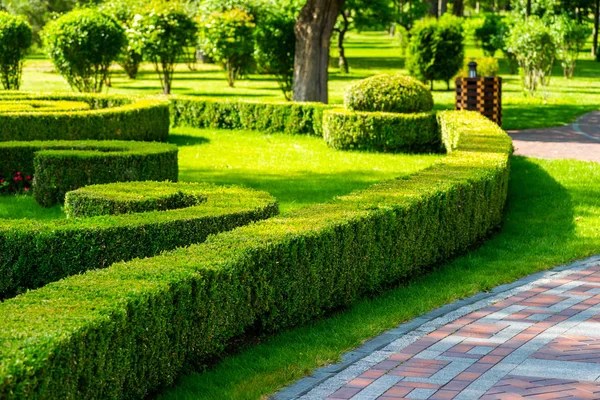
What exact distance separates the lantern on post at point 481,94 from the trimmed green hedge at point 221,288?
9.37 meters

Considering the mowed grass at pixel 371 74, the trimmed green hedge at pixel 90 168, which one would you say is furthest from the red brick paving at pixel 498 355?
the mowed grass at pixel 371 74

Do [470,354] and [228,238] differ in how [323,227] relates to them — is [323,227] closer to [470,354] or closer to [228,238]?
[228,238]

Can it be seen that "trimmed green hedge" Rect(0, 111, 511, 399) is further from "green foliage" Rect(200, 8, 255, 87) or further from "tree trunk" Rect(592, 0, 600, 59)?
"tree trunk" Rect(592, 0, 600, 59)

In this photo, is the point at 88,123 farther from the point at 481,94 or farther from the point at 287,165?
the point at 481,94

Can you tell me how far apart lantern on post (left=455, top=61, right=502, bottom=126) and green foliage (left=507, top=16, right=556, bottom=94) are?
764 centimetres

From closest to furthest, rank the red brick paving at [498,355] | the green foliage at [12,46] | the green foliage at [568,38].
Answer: the red brick paving at [498,355] < the green foliage at [12,46] < the green foliage at [568,38]

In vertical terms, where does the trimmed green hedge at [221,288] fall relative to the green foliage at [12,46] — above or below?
below

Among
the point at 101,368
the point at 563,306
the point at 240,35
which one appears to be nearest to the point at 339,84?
the point at 240,35

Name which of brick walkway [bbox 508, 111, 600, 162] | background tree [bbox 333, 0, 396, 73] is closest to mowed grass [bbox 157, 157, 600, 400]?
brick walkway [bbox 508, 111, 600, 162]

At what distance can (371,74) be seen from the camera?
121 feet

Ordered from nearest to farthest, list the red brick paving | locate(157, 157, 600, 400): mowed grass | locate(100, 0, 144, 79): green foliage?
the red brick paving, locate(157, 157, 600, 400): mowed grass, locate(100, 0, 144, 79): green foliage

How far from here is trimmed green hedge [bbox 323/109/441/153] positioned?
682 inches

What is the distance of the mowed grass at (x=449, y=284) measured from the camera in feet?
18.9

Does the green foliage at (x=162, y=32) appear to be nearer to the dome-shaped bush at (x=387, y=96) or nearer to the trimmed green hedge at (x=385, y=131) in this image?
the dome-shaped bush at (x=387, y=96)
